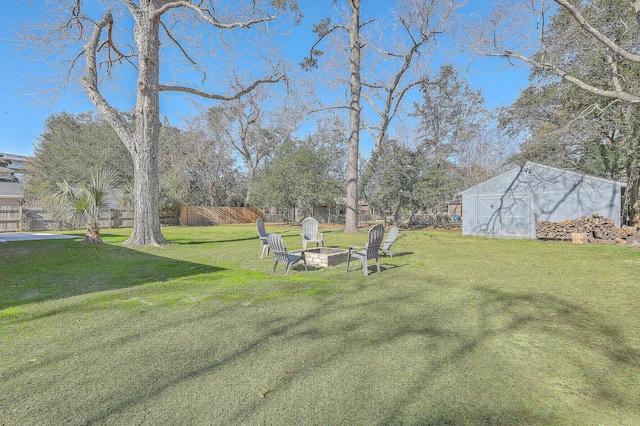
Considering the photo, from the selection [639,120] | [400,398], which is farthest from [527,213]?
[400,398]

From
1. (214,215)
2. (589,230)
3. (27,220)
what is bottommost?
(589,230)

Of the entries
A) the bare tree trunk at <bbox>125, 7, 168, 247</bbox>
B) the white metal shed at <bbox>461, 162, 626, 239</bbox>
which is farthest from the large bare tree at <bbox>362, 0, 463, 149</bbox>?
the bare tree trunk at <bbox>125, 7, 168, 247</bbox>

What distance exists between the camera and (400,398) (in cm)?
203

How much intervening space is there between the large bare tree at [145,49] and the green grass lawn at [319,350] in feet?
16.1

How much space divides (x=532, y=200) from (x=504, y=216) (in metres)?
1.29

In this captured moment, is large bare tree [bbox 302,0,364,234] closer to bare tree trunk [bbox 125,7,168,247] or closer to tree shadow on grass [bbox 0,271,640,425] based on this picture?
bare tree trunk [bbox 125,7,168,247]

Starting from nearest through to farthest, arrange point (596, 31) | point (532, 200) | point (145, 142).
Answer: point (596, 31) → point (145, 142) → point (532, 200)

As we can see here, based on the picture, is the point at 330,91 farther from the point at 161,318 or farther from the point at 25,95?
the point at 161,318

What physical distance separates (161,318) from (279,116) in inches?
1125

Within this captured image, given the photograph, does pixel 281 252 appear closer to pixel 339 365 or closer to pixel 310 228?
pixel 339 365

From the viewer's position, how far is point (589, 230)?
38.4 ft

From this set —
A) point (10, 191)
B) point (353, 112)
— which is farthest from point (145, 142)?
point (10, 191)

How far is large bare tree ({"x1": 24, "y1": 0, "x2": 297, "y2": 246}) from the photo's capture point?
966 centimetres

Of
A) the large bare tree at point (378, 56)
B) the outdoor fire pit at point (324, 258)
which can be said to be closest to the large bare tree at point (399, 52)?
the large bare tree at point (378, 56)
